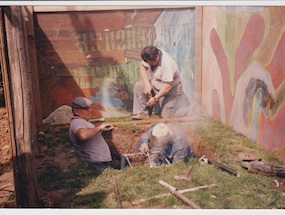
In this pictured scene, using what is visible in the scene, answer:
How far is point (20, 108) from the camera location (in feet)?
14.1

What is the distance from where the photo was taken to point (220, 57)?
6.61 m

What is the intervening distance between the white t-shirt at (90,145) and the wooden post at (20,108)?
4.94 ft

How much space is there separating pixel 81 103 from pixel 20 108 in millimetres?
2040

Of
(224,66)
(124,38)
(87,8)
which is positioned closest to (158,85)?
(124,38)

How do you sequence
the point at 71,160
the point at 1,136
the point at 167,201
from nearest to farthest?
the point at 167,201 < the point at 71,160 < the point at 1,136

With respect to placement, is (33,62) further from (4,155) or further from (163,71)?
(163,71)

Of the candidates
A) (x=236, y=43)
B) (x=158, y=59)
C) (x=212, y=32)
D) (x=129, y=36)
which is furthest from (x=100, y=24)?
(x=236, y=43)

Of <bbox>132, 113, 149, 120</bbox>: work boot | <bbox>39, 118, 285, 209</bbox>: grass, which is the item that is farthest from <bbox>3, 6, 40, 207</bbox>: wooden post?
<bbox>132, 113, 149, 120</bbox>: work boot

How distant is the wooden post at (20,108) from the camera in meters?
4.14

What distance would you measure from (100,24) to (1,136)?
9.69 ft

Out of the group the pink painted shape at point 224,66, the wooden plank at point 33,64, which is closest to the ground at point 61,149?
the wooden plank at point 33,64

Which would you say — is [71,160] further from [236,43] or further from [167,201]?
[236,43]

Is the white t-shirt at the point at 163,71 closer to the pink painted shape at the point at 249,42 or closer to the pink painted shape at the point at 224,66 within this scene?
the pink painted shape at the point at 224,66

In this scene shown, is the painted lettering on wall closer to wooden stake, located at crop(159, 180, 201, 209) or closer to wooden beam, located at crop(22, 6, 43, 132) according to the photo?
wooden beam, located at crop(22, 6, 43, 132)
